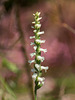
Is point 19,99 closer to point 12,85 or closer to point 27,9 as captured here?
point 12,85

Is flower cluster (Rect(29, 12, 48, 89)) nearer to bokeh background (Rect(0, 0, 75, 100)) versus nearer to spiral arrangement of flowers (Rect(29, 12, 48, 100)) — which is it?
spiral arrangement of flowers (Rect(29, 12, 48, 100))

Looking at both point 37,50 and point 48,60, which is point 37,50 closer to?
point 37,50

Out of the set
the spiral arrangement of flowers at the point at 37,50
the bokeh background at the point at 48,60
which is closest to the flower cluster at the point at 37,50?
the spiral arrangement of flowers at the point at 37,50

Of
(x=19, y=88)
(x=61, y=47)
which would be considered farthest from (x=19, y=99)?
(x=61, y=47)

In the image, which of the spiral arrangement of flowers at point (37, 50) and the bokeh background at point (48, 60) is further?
the bokeh background at point (48, 60)

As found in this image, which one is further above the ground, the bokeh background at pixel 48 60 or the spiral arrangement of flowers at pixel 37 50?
the spiral arrangement of flowers at pixel 37 50

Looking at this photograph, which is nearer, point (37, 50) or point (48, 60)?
point (37, 50)

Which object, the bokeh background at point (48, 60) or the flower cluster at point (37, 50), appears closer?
the flower cluster at point (37, 50)

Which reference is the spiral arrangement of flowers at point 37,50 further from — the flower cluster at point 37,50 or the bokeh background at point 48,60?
the bokeh background at point 48,60

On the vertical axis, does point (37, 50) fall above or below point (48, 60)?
above

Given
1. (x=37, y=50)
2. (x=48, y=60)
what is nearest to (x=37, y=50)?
(x=37, y=50)

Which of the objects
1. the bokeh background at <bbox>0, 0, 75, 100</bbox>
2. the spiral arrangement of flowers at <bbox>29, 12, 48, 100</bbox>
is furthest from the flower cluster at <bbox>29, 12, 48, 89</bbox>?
the bokeh background at <bbox>0, 0, 75, 100</bbox>

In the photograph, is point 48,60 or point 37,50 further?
point 48,60
